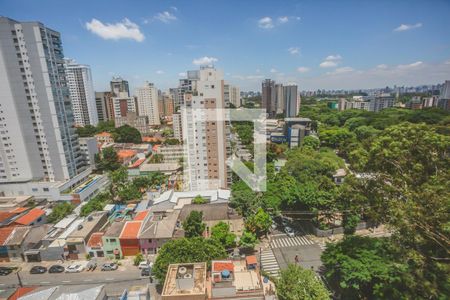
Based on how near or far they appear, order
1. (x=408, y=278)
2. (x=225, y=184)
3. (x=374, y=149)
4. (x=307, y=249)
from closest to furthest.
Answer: (x=408, y=278) < (x=374, y=149) < (x=307, y=249) < (x=225, y=184)

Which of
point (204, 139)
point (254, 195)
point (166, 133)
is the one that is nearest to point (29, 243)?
point (204, 139)

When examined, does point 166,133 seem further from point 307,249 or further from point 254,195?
point 307,249

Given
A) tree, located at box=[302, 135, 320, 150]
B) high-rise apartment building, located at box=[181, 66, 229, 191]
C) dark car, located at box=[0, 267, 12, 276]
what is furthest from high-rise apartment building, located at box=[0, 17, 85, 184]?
tree, located at box=[302, 135, 320, 150]

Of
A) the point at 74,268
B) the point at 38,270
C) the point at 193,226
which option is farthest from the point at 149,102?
the point at 193,226

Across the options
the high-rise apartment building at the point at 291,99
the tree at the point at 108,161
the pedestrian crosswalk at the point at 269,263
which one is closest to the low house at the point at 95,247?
the pedestrian crosswalk at the point at 269,263

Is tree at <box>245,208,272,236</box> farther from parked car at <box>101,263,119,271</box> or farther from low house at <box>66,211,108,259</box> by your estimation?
low house at <box>66,211,108,259</box>

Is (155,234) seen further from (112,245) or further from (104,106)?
(104,106)

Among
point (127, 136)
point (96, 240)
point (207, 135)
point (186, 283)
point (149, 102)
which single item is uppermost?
point (149, 102)
